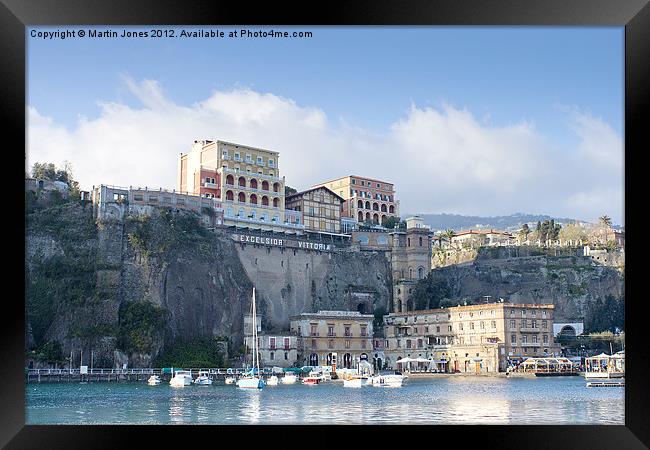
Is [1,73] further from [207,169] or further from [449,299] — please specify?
[449,299]

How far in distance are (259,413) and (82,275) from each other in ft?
38.4

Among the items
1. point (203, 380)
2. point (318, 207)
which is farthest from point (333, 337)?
point (203, 380)

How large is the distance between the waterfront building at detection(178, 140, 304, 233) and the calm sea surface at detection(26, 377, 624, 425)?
7350 millimetres

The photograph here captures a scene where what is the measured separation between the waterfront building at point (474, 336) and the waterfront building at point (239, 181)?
5.35 m

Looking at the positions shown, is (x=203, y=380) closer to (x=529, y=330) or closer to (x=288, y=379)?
(x=288, y=379)

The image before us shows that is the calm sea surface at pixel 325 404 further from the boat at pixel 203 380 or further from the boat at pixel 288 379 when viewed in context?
the boat at pixel 288 379

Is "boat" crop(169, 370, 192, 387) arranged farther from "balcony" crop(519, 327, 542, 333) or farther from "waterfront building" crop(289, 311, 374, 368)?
"balcony" crop(519, 327, 542, 333)

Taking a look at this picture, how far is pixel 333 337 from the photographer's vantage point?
2658 cm

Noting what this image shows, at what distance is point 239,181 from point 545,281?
1238cm

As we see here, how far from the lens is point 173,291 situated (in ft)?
78.9

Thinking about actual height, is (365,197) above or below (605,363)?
above
